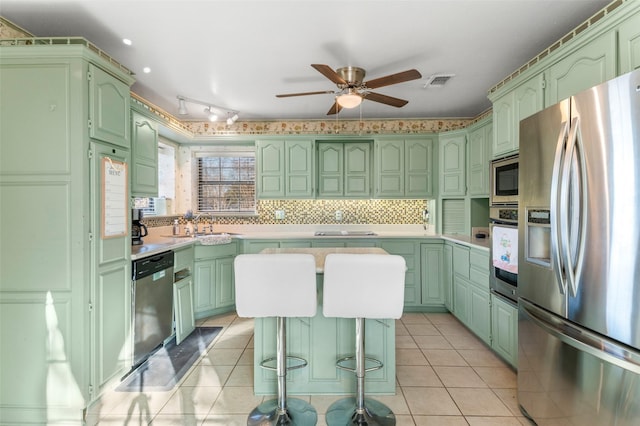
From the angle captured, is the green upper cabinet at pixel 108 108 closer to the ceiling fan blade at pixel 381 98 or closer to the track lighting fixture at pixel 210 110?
the track lighting fixture at pixel 210 110

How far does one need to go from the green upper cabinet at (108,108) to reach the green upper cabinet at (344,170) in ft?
8.13

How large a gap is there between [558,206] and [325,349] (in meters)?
1.66

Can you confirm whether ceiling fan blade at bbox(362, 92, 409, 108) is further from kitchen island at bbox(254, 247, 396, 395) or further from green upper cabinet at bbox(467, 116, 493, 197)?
kitchen island at bbox(254, 247, 396, 395)

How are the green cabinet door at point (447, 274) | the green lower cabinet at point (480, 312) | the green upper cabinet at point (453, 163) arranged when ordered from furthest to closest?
the green upper cabinet at point (453, 163), the green cabinet door at point (447, 274), the green lower cabinet at point (480, 312)

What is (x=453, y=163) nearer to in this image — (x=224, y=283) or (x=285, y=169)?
(x=285, y=169)

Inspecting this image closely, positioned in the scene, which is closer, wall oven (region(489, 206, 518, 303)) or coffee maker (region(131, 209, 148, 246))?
wall oven (region(489, 206, 518, 303))

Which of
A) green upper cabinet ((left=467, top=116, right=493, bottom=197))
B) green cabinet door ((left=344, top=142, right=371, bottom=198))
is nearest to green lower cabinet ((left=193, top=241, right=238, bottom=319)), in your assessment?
green cabinet door ((left=344, top=142, right=371, bottom=198))

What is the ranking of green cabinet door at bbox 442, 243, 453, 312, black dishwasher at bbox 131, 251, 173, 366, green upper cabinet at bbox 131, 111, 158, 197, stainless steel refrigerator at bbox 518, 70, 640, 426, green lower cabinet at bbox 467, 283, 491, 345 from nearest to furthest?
stainless steel refrigerator at bbox 518, 70, 640, 426
black dishwasher at bbox 131, 251, 173, 366
green upper cabinet at bbox 131, 111, 158, 197
green lower cabinet at bbox 467, 283, 491, 345
green cabinet door at bbox 442, 243, 453, 312

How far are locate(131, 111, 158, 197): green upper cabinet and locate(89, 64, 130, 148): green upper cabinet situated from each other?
396 mm

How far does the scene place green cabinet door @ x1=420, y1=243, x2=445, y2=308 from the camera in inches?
147

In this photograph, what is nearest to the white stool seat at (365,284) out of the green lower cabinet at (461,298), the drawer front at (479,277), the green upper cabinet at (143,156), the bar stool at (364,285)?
the bar stool at (364,285)

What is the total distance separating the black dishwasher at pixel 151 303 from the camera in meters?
2.33

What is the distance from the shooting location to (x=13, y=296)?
1793 millimetres

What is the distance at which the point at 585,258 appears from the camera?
139 centimetres
